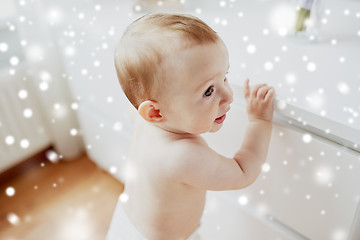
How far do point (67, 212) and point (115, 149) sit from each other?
33 centimetres

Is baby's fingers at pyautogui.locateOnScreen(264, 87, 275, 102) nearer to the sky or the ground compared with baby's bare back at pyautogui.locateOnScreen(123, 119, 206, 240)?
nearer to the sky

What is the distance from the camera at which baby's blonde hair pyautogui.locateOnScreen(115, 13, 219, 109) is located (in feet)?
1.99

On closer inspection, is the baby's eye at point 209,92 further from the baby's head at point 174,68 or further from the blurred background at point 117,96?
the blurred background at point 117,96

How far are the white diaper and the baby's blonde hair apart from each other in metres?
0.37

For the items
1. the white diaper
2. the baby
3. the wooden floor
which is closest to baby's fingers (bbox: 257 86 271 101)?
the baby

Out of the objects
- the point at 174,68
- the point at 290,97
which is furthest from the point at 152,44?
the point at 290,97

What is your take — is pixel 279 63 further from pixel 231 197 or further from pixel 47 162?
pixel 47 162

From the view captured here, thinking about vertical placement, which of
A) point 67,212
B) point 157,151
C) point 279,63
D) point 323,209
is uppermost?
point 279,63

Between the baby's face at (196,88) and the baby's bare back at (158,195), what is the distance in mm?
75

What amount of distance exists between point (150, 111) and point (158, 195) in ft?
0.72

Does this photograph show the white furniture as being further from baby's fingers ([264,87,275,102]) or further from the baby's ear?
the baby's ear

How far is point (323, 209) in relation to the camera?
77 centimetres

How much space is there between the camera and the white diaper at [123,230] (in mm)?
887

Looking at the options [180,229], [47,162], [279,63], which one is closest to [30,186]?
[47,162]
